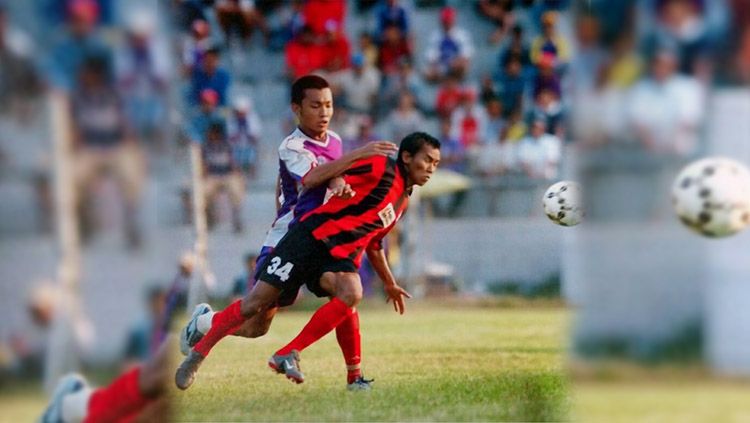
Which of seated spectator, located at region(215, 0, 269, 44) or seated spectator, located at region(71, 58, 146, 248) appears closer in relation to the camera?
seated spectator, located at region(71, 58, 146, 248)

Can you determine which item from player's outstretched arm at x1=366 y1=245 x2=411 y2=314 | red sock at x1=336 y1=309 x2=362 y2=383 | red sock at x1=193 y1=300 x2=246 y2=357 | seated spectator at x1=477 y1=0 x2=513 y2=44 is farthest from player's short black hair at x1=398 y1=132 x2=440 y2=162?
seated spectator at x1=477 y1=0 x2=513 y2=44

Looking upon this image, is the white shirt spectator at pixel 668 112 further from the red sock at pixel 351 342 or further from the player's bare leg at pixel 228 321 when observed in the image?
the player's bare leg at pixel 228 321

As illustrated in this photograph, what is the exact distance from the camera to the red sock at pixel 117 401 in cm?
311

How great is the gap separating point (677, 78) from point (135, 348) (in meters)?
4.47

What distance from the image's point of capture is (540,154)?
34.2 ft

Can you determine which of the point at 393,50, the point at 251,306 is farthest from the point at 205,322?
the point at 393,50

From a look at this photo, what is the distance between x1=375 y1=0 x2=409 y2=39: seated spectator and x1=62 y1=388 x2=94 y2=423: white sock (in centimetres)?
798

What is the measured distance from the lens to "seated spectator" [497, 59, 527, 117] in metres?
10.7

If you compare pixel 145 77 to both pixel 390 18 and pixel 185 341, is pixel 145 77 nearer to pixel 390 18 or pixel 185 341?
pixel 185 341

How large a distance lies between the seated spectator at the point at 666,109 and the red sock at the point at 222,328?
2285 millimetres

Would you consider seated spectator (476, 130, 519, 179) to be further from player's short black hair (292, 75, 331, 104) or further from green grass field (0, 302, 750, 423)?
player's short black hair (292, 75, 331, 104)

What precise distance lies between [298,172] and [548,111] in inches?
235

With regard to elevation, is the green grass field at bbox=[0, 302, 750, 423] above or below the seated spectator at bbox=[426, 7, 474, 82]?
below

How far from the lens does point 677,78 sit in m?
6.62
